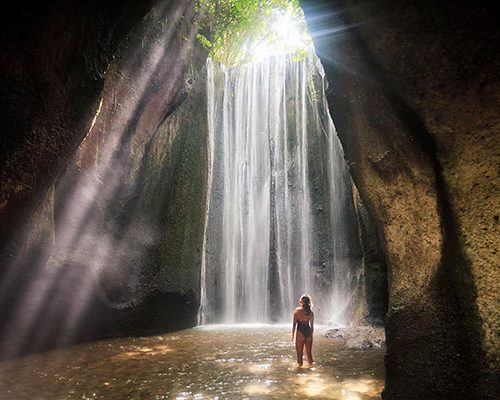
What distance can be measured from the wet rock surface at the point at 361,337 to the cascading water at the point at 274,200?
11.2ft

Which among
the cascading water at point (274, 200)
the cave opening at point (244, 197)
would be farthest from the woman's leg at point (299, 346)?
the cascading water at point (274, 200)

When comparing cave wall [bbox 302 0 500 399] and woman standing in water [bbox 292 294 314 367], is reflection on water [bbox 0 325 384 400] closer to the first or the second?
woman standing in water [bbox 292 294 314 367]

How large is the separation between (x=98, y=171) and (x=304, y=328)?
610 cm

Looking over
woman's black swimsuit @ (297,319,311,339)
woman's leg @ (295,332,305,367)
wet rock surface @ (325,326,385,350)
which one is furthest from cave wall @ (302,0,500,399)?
wet rock surface @ (325,326,385,350)

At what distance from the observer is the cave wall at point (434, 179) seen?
3.30 m

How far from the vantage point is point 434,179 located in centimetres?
379

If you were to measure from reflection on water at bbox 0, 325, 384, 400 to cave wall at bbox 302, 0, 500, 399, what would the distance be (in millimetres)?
1621

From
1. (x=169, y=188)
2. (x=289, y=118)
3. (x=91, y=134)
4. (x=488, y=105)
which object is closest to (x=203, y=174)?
(x=169, y=188)

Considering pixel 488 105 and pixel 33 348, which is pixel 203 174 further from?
pixel 488 105

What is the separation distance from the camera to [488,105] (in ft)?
11.0

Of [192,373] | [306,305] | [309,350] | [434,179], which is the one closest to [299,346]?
[309,350]

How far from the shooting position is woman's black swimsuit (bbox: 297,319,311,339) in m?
6.70

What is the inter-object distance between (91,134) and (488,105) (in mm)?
7733

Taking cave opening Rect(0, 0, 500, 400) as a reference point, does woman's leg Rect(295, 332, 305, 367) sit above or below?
below
